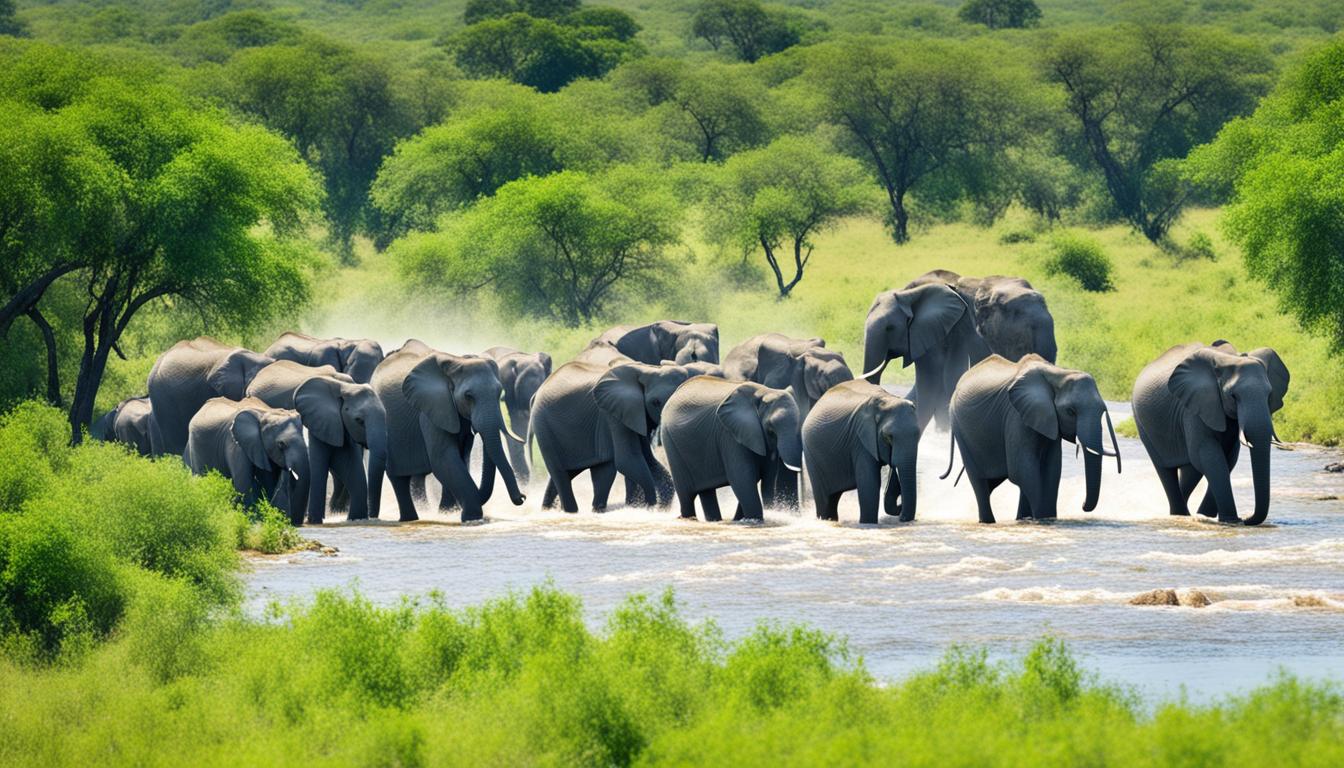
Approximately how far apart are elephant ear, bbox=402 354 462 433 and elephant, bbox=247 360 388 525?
0.57 meters

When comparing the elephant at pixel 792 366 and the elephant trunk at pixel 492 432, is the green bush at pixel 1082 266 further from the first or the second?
the elephant trunk at pixel 492 432

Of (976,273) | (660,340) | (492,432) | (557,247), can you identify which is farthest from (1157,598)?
(976,273)

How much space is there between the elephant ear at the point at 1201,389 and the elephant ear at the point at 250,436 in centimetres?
1112

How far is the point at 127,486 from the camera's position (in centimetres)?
1959

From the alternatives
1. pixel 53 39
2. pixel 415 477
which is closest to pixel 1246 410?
pixel 415 477

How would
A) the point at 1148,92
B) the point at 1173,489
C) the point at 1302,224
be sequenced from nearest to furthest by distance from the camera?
the point at 1173,489
the point at 1302,224
the point at 1148,92

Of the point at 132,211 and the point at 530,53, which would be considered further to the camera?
the point at 530,53

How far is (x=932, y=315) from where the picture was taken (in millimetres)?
29562

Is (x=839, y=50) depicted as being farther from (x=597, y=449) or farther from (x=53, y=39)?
(x=597, y=449)

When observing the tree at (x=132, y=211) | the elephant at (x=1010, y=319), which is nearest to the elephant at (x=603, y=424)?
the elephant at (x=1010, y=319)

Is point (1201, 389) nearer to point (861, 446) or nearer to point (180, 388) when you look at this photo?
point (861, 446)

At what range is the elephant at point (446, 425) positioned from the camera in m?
26.3

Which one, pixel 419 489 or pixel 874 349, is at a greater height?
pixel 874 349

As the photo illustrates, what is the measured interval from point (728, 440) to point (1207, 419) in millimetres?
5671
